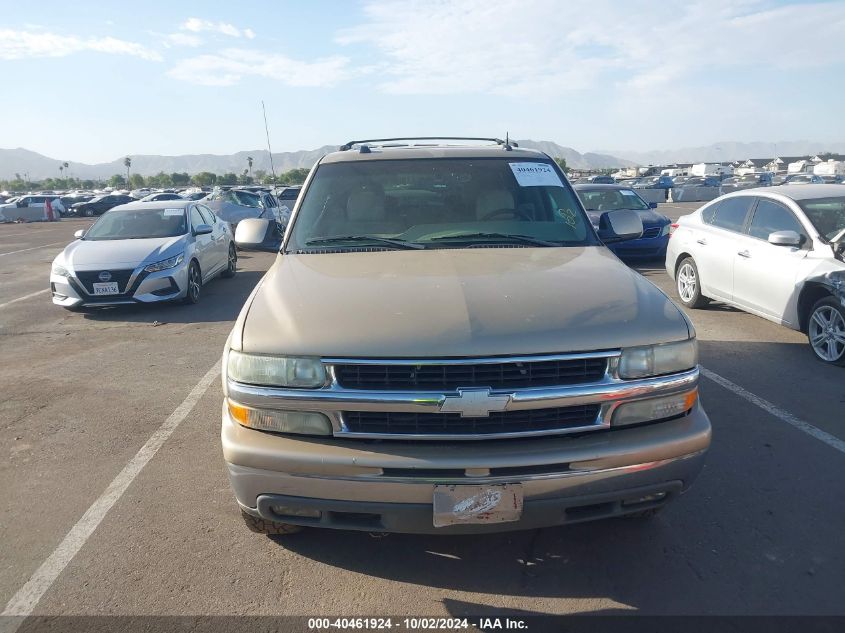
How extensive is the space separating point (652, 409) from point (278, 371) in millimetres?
1619

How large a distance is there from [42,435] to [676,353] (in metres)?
4.57

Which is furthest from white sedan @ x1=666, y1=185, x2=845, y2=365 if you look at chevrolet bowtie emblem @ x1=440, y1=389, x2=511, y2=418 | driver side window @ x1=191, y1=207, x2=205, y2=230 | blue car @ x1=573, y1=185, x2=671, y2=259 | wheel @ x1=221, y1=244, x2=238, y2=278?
wheel @ x1=221, y1=244, x2=238, y2=278

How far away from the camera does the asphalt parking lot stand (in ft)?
9.46

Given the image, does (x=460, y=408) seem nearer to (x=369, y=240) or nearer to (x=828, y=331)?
(x=369, y=240)

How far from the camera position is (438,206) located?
13.6 feet

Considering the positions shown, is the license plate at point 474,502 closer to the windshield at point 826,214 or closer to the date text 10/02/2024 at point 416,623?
the date text 10/02/2024 at point 416,623

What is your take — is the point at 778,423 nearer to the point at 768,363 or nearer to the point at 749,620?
the point at 768,363

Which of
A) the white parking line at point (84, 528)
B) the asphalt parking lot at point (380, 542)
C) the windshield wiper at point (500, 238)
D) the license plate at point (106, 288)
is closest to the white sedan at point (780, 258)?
the asphalt parking lot at point (380, 542)

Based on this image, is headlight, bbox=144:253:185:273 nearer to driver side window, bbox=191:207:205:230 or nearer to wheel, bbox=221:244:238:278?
driver side window, bbox=191:207:205:230

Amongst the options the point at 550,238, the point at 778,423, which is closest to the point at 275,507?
the point at 550,238

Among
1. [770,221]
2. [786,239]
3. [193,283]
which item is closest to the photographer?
[786,239]

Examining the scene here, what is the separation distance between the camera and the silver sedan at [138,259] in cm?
898

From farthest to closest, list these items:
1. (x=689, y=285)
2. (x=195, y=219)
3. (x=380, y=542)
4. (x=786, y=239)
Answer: (x=195, y=219) → (x=689, y=285) → (x=786, y=239) → (x=380, y=542)

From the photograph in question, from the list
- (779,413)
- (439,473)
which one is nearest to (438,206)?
(439,473)
